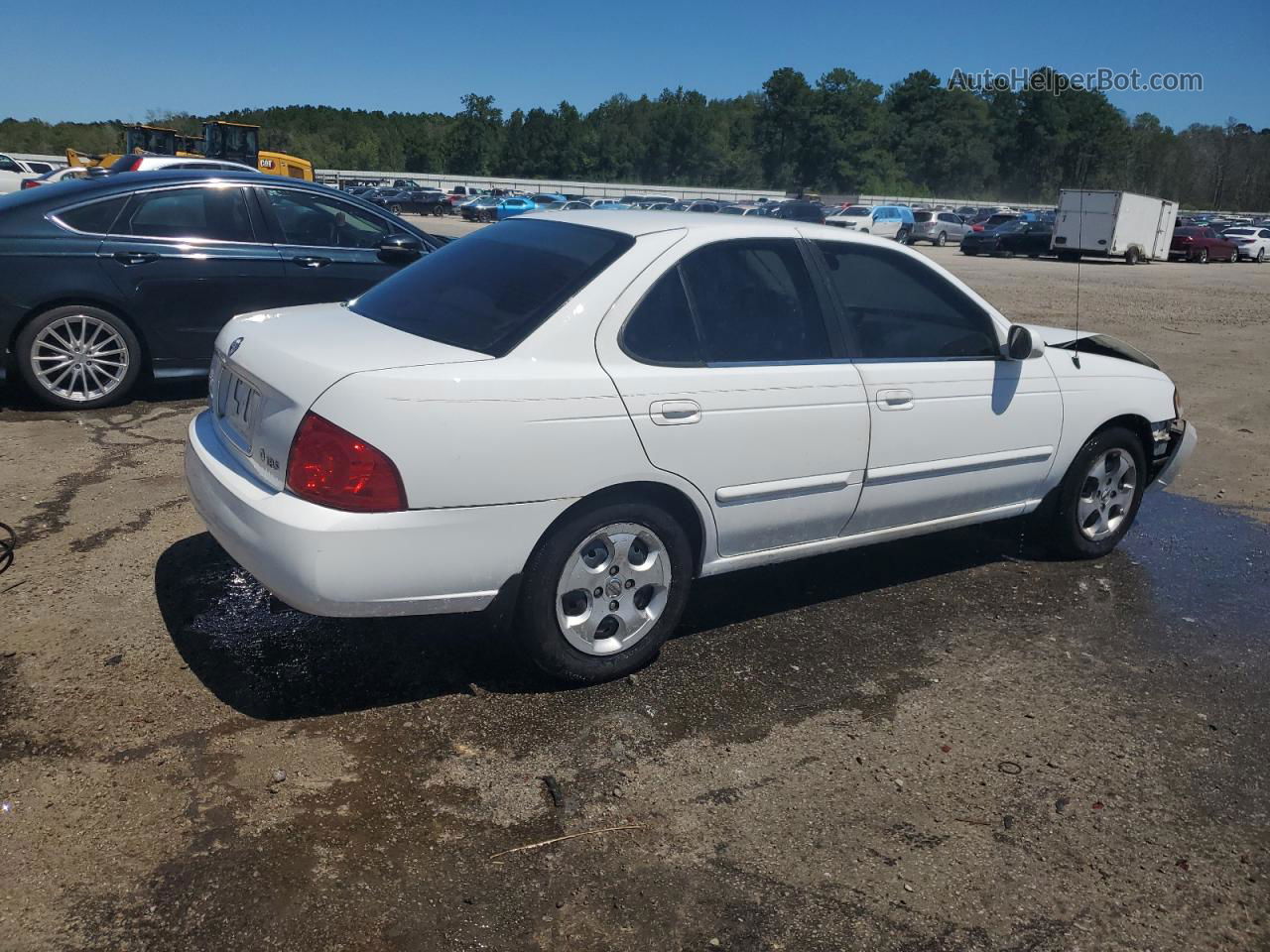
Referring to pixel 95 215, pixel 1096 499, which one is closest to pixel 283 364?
pixel 1096 499

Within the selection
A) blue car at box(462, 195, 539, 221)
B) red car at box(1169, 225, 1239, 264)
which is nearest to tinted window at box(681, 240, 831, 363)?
red car at box(1169, 225, 1239, 264)

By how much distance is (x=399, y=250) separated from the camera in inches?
279

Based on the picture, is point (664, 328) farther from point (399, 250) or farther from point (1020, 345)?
point (399, 250)

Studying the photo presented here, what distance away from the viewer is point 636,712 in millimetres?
3562

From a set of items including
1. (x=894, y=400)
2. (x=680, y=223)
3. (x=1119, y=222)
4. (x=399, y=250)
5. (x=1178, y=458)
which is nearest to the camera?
(x=680, y=223)

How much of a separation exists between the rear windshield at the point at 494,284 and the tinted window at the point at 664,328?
0.20 meters

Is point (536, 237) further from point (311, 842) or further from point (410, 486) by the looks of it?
point (311, 842)

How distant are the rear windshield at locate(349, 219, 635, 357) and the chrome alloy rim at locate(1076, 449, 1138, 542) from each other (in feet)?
9.34

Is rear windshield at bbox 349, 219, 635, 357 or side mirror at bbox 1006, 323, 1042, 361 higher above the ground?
rear windshield at bbox 349, 219, 635, 357

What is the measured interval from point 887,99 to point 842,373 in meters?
132

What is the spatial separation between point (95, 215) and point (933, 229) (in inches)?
1732

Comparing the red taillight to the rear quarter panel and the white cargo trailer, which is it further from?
the white cargo trailer

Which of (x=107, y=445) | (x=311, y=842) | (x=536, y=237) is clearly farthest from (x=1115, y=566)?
(x=107, y=445)

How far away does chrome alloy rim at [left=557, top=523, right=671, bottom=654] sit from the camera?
3.51 metres
